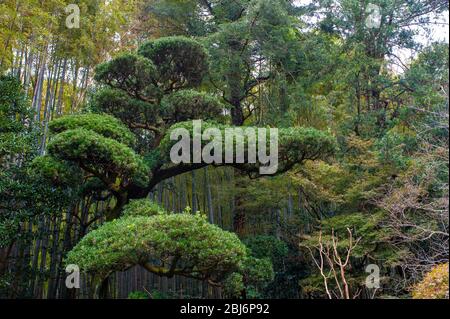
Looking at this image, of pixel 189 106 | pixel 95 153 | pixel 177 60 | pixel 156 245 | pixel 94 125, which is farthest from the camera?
pixel 177 60

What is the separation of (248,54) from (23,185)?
14.6ft

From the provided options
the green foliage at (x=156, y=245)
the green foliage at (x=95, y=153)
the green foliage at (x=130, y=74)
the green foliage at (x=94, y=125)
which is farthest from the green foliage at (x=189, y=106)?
the green foliage at (x=156, y=245)

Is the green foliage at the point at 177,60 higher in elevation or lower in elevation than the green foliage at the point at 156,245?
higher

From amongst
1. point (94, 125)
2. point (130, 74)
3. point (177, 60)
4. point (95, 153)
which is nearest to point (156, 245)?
point (95, 153)

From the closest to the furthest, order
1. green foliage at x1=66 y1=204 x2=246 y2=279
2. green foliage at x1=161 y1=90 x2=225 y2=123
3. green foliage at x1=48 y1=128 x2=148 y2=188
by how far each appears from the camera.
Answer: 1. green foliage at x1=66 y1=204 x2=246 y2=279
2. green foliage at x1=48 y1=128 x2=148 y2=188
3. green foliage at x1=161 y1=90 x2=225 y2=123

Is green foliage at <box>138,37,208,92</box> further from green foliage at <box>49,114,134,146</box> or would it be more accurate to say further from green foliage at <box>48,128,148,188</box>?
green foliage at <box>48,128,148,188</box>

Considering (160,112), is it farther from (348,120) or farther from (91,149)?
(348,120)

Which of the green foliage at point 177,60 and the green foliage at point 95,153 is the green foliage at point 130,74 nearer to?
the green foliage at point 177,60

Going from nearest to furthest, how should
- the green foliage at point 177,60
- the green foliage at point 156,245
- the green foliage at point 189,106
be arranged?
1. the green foliage at point 156,245
2. the green foliage at point 189,106
3. the green foliage at point 177,60

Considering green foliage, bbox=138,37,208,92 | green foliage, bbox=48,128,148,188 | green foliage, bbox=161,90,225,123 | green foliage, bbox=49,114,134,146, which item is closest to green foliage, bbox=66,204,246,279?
green foliage, bbox=48,128,148,188

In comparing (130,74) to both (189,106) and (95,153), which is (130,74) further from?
(95,153)

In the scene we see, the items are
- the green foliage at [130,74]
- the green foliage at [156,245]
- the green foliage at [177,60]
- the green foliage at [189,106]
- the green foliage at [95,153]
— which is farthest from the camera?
the green foliage at [177,60]

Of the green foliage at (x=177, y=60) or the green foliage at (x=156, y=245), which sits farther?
the green foliage at (x=177, y=60)
